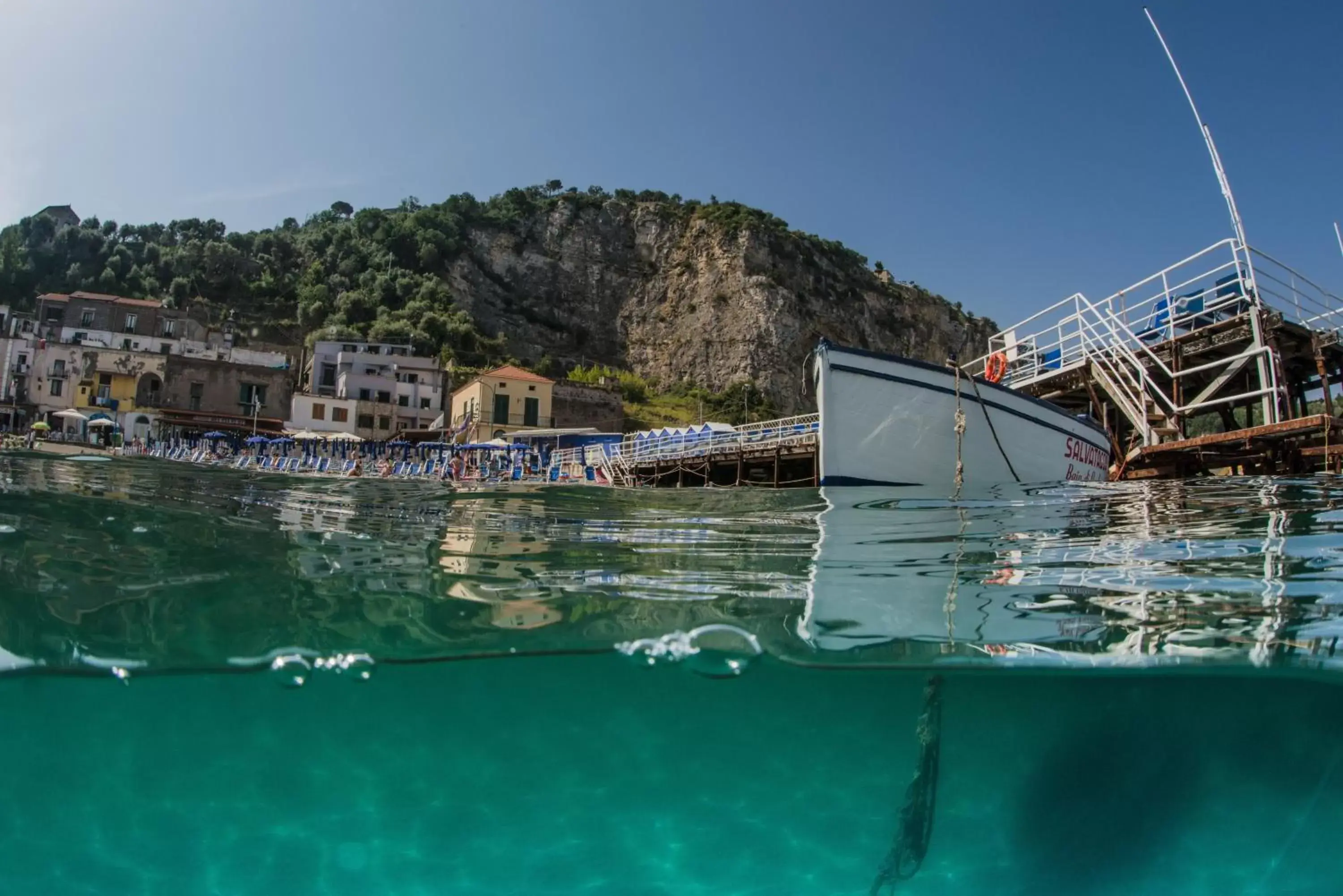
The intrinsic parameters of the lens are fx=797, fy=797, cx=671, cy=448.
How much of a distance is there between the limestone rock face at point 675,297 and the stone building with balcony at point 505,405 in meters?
31.3

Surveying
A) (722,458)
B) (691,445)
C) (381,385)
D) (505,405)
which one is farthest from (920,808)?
(381,385)

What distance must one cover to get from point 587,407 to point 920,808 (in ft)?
164

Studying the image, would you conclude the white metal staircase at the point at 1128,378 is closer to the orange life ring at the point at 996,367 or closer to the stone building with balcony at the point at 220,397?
the orange life ring at the point at 996,367

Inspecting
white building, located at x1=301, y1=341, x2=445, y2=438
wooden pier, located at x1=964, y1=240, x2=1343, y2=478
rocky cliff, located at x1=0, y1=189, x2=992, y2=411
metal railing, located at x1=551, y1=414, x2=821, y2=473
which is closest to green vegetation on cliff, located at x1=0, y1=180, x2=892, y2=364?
rocky cliff, located at x1=0, y1=189, x2=992, y2=411

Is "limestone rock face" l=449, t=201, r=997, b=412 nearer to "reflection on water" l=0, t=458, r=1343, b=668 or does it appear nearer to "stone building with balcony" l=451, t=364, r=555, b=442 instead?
"stone building with balcony" l=451, t=364, r=555, b=442

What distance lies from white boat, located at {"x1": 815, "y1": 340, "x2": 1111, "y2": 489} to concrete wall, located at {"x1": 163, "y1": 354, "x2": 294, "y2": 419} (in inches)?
1800

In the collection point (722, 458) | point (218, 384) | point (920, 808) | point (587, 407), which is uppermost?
point (587, 407)

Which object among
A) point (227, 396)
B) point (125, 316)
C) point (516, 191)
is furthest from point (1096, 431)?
point (516, 191)

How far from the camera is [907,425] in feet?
48.2

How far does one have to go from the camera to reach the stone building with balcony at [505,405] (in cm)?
4891

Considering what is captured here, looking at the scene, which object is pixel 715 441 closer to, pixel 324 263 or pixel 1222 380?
pixel 1222 380

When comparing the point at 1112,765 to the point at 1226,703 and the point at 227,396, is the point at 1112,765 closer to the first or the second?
the point at 1226,703

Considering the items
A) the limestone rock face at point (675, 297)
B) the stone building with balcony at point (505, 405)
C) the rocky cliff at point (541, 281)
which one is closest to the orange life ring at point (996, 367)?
the stone building with balcony at point (505, 405)

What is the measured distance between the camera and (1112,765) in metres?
6.30
